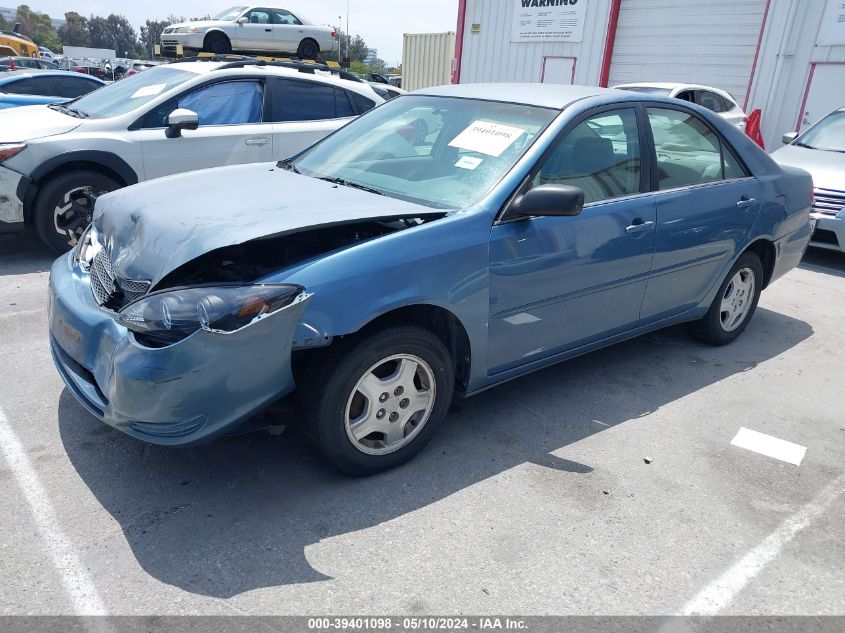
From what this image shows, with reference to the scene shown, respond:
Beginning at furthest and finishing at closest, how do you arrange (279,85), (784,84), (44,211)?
(784,84) → (279,85) → (44,211)

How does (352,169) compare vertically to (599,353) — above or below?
above

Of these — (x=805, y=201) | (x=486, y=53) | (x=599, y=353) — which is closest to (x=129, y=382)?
(x=599, y=353)

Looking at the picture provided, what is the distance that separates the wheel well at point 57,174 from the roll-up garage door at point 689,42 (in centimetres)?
1183

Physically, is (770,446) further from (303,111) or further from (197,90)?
(197,90)

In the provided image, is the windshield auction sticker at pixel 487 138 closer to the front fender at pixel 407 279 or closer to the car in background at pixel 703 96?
the front fender at pixel 407 279

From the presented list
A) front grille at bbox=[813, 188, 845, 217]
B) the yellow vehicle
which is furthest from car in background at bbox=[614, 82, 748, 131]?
the yellow vehicle

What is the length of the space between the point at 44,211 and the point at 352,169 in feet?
11.1

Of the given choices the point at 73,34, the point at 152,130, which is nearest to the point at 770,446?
the point at 152,130

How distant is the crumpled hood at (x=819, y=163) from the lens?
25.1ft

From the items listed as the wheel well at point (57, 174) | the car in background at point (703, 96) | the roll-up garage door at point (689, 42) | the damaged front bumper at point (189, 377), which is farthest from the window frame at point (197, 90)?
the roll-up garage door at point (689, 42)

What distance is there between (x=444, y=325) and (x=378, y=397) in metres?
0.51

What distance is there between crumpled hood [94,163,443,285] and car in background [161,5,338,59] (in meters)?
14.8

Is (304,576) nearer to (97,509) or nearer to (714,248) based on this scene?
(97,509)

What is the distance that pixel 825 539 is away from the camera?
2947mm
